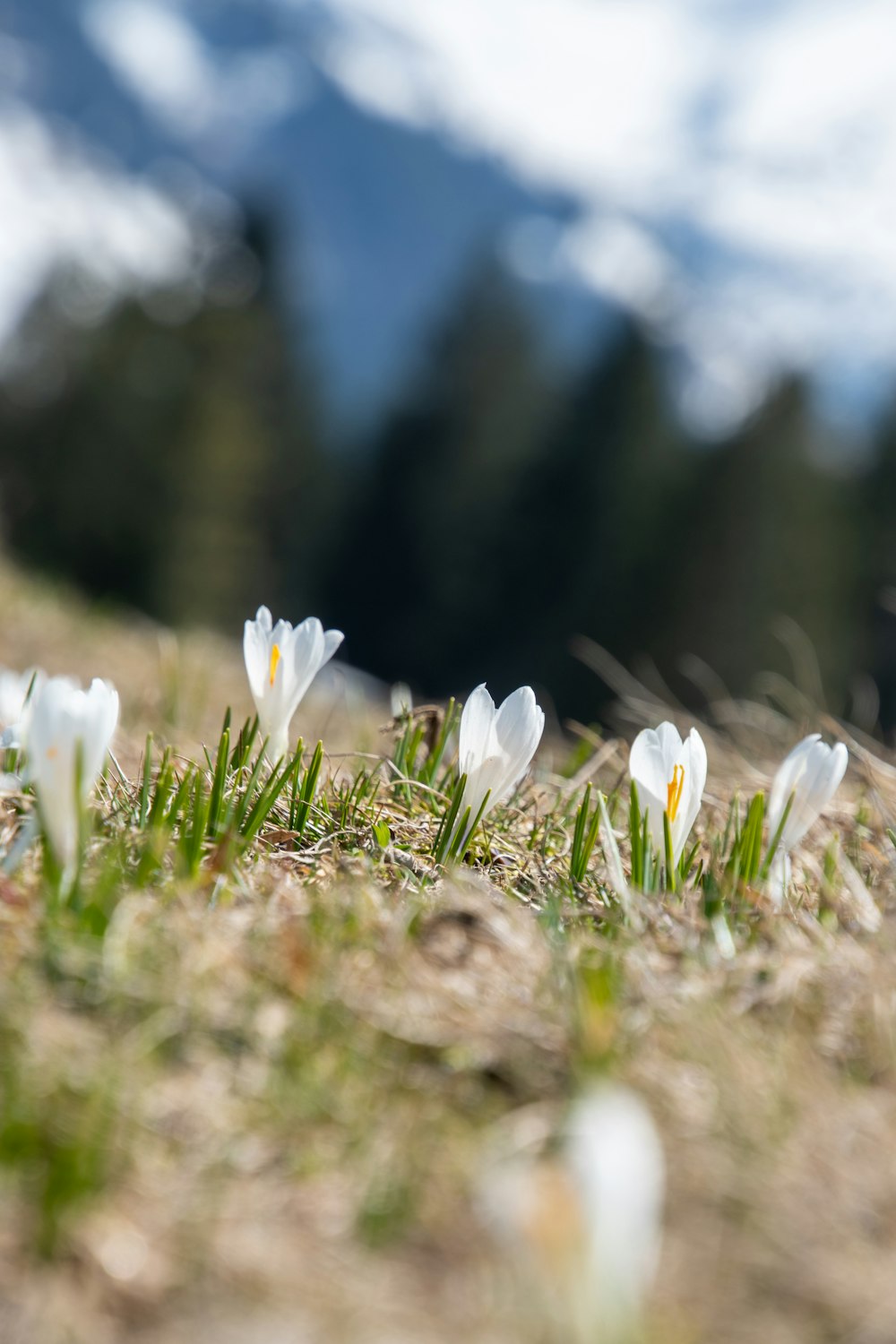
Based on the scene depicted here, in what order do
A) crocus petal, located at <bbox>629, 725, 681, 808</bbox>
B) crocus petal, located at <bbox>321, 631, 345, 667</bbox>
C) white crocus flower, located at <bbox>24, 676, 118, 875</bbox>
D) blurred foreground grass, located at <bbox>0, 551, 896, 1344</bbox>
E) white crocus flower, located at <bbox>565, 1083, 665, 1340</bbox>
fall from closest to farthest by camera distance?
white crocus flower, located at <bbox>565, 1083, 665, 1340</bbox> → blurred foreground grass, located at <bbox>0, 551, 896, 1344</bbox> → white crocus flower, located at <bbox>24, 676, 118, 875</bbox> → crocus petal, located at <bbox>629, 725, 681, 808</bbox> → crocus petal, located at <bbox>321, 631, 345, 667</bbox>

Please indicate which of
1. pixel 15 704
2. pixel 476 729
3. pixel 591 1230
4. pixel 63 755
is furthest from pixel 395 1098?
pixel 15 704

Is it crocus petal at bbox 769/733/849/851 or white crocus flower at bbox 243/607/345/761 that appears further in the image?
white crocus flower at bbox 243/607/345/761

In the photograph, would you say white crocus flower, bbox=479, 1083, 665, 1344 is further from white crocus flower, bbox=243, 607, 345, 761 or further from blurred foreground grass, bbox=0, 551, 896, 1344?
white crocus flower, bbox=243, 607, 345, 761

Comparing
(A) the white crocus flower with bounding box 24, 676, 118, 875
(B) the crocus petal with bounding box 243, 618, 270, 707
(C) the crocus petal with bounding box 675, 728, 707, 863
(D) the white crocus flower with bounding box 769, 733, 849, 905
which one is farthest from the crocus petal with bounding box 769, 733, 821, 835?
(A) the white crocus flower with bounding box 24, 676, 118, 875

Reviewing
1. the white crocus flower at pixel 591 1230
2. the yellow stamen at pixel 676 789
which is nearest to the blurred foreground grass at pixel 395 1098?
the white crocus flower at pixel 591 1230

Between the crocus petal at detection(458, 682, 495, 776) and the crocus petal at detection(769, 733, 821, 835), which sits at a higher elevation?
A: the crocus petal at detection(769, 733, 821, 835)

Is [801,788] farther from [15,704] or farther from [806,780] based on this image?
[15,704]

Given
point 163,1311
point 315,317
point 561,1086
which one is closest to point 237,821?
point 561,1086
